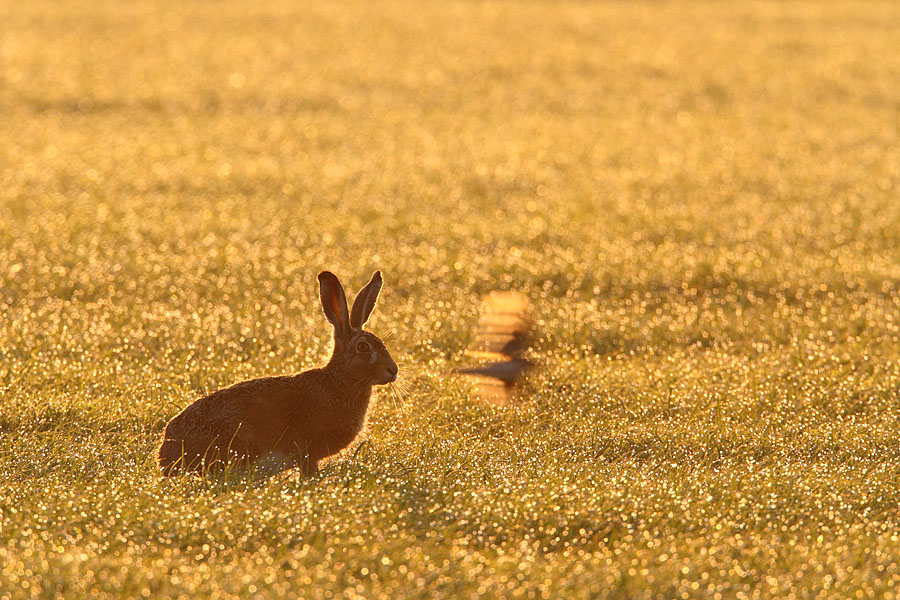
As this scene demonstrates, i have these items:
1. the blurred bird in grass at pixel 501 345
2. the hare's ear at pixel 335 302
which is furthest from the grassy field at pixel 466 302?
the hare's ear at pixel 335 302

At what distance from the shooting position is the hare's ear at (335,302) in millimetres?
5688

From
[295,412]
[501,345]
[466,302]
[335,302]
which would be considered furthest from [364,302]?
[466,302]

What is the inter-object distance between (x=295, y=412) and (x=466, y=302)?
333 cm

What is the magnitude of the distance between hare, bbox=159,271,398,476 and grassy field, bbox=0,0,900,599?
0.15 meters

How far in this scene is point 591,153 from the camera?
586 inches

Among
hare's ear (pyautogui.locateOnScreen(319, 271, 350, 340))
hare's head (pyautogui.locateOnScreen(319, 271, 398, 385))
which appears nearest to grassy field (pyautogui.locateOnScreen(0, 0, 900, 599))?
hare's head (pyautogui.locateOnScreen(319, 271, 398, 385))

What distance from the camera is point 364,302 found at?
5.82m

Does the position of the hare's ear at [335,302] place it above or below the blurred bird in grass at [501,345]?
above

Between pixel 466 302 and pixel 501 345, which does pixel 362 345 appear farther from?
pixel 466 302

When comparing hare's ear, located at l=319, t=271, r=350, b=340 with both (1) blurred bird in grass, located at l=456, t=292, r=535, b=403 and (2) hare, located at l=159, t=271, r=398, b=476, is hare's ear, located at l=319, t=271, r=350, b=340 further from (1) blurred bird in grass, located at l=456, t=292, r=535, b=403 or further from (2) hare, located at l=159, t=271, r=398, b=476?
(1) blurred bird in grass, located at l=456, t=292, r=535, b=403

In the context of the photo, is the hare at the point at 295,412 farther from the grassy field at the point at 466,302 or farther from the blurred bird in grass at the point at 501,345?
the blurred bird in grass at the point at 501,345

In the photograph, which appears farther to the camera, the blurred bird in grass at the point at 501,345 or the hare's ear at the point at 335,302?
the blurred bird in grass at the point at 501,345

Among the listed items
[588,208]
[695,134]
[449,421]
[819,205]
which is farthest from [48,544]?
[695,134]

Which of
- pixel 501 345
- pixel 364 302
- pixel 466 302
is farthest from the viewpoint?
pixel 466 302
